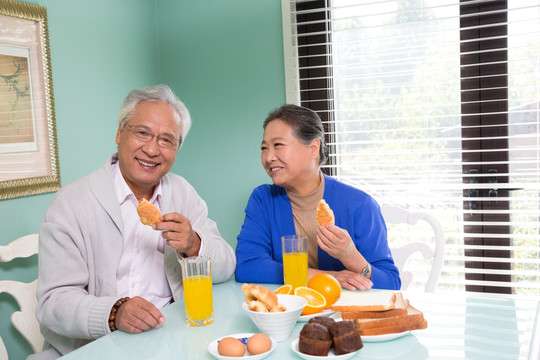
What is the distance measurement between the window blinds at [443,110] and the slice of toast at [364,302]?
1.51 m

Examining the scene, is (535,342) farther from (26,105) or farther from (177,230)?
(26,105)

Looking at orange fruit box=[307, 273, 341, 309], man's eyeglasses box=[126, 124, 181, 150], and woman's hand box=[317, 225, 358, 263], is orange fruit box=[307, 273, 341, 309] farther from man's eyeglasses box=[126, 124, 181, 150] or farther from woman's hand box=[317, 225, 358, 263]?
man's eyeglasses box=[126, 124, 181, 150]

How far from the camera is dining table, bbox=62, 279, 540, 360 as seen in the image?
43.8 inches

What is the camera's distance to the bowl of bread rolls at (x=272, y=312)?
45.4 inches

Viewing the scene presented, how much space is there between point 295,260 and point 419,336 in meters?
0.44

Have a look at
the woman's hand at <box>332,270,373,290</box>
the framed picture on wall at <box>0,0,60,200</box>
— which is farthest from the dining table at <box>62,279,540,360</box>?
the framed picture on wall at <box>0,0,60,200</box>

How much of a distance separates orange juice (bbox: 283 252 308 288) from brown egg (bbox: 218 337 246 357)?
45 cm

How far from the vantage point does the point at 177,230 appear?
1.49 meters

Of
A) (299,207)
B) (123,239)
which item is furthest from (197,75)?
(123,239)

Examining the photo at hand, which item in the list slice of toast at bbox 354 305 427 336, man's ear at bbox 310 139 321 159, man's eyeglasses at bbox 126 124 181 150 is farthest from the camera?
man's ear at bbox 310 139 321 159

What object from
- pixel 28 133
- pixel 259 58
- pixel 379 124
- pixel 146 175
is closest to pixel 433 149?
pixel 379 124

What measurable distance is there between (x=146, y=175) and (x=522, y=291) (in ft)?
6.77

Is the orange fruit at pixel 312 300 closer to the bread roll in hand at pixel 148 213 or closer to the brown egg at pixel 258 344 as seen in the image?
the brown egg at pixel 258 344

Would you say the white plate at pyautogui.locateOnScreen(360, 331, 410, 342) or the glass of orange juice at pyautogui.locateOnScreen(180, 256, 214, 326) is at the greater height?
the glass of orange juice at pyautogui.locateOnScreen(180, 256, 214, 326)
